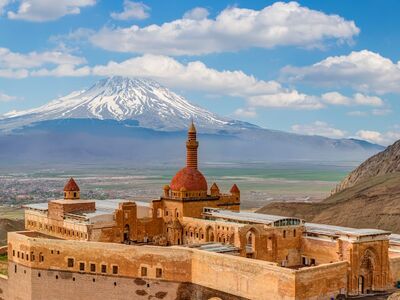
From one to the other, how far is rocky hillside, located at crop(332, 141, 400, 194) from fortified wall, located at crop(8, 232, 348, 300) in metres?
89.1

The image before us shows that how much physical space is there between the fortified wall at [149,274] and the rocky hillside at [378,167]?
8909cm

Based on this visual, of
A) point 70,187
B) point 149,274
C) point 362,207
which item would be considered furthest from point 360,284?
point 362,207

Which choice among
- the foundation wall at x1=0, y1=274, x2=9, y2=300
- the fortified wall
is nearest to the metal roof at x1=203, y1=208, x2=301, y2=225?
the fortified wall

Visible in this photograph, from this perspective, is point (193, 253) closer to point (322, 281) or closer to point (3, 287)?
point (322, 281)

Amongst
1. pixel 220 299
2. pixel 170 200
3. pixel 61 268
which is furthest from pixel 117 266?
pixel 170 200

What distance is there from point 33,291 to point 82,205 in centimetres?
1067

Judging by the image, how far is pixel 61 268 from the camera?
189 ft

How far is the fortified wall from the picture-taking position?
160 feet

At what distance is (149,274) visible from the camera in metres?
54.9

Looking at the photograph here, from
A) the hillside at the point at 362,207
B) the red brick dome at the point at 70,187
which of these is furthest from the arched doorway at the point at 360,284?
the hillside at the point at 362,207

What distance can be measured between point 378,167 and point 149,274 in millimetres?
97478

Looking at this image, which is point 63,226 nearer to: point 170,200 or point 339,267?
point 170,200

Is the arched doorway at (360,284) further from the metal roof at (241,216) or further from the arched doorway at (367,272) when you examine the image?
the metal roof at (241,216)

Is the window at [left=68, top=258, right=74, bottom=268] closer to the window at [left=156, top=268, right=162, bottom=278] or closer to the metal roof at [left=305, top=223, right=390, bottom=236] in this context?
the window at [left=156, top=268, right=162, bottom=278]
